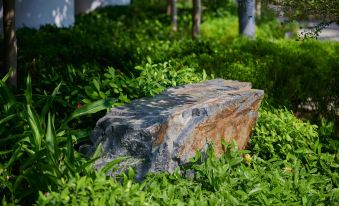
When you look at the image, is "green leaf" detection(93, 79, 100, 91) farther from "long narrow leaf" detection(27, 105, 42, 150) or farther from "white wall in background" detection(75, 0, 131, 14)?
"white wall in background" detection(75, 0, 131, 14)

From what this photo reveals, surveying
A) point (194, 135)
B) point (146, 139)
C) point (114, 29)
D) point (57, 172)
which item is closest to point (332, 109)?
point (194, 135)

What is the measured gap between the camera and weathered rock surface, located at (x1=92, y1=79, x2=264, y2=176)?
509 cm

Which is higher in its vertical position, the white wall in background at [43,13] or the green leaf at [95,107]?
the white wall in background at [43,13]

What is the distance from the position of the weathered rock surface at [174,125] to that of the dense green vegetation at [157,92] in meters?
0.15

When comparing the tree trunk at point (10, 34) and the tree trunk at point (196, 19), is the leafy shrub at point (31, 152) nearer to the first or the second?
the tree trunk at point (10, 34)

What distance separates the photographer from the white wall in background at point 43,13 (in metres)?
13.3

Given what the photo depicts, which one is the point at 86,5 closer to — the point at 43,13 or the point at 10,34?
the point at 43,13

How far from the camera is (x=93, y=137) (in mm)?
5312

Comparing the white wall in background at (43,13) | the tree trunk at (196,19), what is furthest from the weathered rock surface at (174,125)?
the white wall in background at (43,13)

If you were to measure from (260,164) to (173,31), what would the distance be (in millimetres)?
9043

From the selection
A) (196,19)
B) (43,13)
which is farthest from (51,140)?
(43,13)

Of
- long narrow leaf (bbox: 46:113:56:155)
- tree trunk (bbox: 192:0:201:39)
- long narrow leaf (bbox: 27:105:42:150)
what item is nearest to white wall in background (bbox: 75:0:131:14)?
tree trunk (bbox: 192:0:201:39)

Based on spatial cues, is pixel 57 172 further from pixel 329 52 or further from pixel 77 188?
pixel 329 52

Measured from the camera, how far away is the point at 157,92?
6215mm
